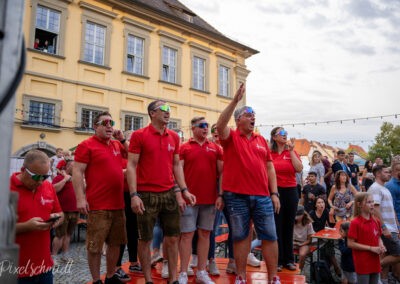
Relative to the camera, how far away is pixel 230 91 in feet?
71.0

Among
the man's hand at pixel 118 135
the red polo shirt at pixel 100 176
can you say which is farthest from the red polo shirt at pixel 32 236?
the man's hand at pixel 118 135

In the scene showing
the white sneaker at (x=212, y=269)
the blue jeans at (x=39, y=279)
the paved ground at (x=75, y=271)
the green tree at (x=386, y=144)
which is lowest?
the paved ground at (x=75, y=271)

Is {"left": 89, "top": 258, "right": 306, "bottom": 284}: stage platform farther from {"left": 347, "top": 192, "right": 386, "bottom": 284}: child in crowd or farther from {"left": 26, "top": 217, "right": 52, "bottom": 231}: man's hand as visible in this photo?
{"left": 26, "top": 217, "right": 52, "bottom": 231}: man's hand

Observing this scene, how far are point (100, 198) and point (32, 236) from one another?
96 centimetres

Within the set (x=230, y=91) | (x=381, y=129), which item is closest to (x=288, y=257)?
(x=230, y=91)

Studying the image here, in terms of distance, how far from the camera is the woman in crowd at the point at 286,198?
453cm

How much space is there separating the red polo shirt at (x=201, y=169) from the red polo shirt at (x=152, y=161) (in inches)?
18.5

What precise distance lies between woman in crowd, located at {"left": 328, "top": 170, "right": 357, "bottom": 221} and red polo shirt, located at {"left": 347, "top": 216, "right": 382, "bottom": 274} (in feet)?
12.1

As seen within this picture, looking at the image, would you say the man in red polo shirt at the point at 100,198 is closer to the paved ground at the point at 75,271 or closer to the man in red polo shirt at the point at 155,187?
the man in red polo shirt at the point at 155,187

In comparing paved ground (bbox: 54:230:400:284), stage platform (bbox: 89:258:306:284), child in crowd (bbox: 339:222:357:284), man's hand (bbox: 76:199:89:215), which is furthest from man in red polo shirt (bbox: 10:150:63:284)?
child in crowd (bbox: 339:222:357:284)

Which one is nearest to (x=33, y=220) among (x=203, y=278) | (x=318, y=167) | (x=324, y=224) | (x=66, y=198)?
(x=203, y=278)

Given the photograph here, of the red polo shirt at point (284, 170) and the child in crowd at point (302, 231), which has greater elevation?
the red polo shirt at point (284, 170)

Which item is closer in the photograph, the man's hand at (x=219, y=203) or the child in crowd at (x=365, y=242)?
the man's hand at (x=219, y=203)

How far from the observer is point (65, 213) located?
23.1ft
